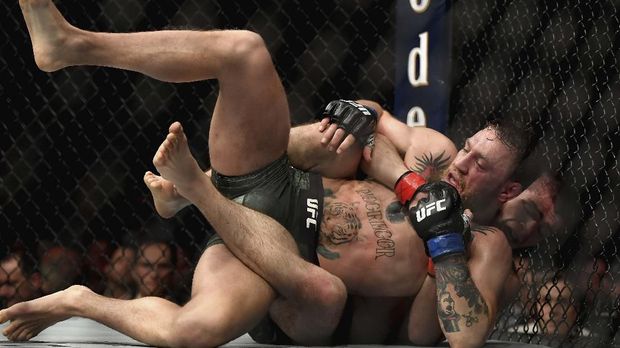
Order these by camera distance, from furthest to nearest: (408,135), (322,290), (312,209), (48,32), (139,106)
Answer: (139,106) < (408,135) < (312,209) < (322,290) < (48,32)

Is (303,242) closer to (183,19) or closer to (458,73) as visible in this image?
(458,73)

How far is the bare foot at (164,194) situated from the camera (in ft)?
6.19

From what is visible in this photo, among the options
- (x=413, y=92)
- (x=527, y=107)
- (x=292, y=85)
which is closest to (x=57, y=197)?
(x=292, y=85)

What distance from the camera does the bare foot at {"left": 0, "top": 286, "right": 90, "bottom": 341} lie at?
5.95 ft

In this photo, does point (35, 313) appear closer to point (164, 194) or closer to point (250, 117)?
point (164, 194)

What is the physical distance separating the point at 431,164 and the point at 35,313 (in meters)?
0.82

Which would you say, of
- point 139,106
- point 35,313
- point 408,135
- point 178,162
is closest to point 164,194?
point 178,162

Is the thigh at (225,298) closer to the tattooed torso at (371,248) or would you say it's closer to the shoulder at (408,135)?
the tattooed torso at (371,248)

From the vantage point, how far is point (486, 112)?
278 cm

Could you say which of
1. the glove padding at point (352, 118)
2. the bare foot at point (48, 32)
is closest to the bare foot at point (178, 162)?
the bare foot at point (48, 32)

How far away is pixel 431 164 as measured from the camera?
204cm

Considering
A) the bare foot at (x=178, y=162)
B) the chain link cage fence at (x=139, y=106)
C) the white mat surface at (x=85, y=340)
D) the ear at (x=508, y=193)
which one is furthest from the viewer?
the chain link cage fence at (x=139, y=106)

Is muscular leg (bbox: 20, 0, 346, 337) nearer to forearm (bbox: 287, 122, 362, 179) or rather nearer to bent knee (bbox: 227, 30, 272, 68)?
bent knee (bbox: 227, 30, 272, 68)

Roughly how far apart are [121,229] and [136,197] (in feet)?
0.37
